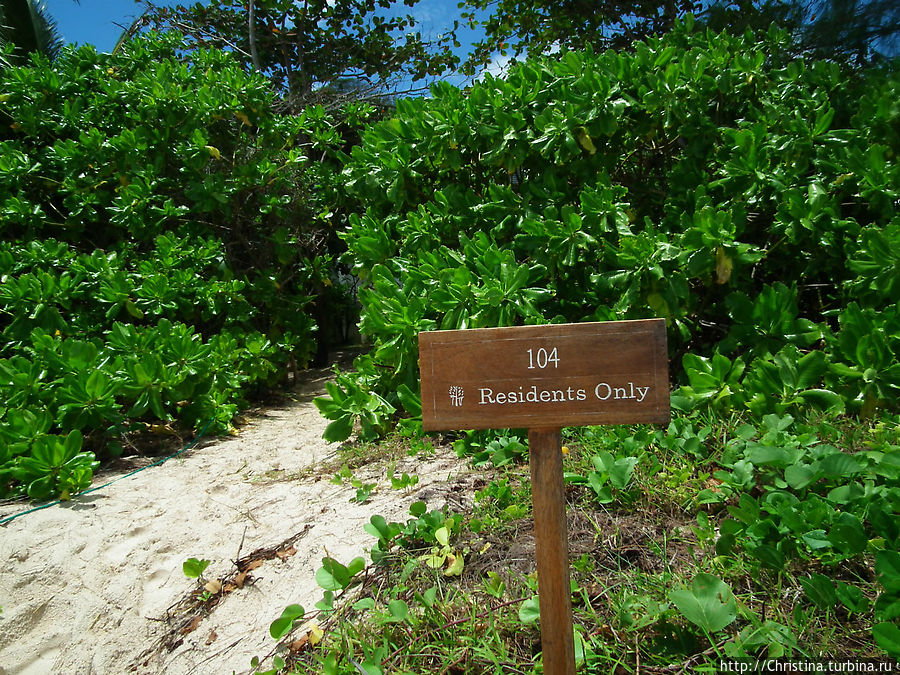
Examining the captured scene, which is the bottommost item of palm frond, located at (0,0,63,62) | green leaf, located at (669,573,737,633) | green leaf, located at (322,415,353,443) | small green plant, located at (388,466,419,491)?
green leaf, located at (669,573,737,633)

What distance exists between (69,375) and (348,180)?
84.4 inches

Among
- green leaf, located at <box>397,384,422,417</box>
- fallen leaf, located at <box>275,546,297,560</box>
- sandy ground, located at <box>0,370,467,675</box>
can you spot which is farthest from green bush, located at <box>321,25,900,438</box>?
fallen leaf, located at <box>275,546,297,560</box>

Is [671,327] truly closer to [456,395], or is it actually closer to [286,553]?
[456,395]

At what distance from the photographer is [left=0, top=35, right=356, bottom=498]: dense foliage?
3514 mm

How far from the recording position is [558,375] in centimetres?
142

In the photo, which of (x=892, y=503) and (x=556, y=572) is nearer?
(x=556, y=572)

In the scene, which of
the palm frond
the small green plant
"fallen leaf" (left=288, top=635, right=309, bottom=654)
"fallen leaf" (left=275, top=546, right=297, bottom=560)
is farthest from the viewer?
the palm frond

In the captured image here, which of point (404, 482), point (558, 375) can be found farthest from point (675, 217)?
point (558, 375)

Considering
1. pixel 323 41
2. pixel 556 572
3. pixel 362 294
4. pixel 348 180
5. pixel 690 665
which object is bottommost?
pixel 690 665

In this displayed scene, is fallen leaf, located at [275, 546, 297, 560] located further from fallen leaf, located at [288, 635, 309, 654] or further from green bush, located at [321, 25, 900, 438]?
green bush, located at [321, 25, 900, 438]

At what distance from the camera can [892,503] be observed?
1.58 m

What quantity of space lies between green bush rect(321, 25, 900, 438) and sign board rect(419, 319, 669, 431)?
1.33 m

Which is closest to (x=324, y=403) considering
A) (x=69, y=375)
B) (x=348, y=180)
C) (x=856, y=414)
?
(x=69, y=375)

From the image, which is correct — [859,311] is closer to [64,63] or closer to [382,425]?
[382,425]
